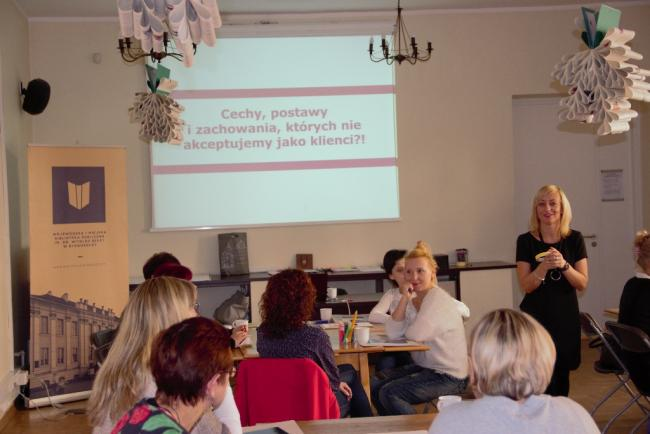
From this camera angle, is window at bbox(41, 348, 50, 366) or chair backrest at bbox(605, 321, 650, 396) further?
window at bbox(41, 348, 50, 366)

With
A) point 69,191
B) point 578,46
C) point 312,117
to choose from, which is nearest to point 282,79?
point 312,117

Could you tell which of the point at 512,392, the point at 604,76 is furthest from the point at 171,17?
the point at 604,76

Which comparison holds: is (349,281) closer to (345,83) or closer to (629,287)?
(345,83)

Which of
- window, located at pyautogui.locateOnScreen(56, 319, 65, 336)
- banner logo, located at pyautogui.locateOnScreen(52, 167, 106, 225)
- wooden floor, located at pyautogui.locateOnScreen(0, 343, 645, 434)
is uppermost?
banner logo, located at pyautogui.locateOnScreen(52, 167, 106, 225)

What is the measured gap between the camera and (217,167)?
810 centimetres

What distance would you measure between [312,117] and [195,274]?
2.01m

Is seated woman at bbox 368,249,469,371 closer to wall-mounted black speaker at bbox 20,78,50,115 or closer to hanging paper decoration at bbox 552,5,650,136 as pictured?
hanging paper decoration at bbox 552,5,650,136

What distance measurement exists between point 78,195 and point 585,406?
4.58 meters

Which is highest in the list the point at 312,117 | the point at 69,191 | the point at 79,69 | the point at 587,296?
the point at 79,69

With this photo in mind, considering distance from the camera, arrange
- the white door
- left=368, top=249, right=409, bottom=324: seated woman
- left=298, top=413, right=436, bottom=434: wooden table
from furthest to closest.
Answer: the white door
left=368, top=249, right=409, bottom=324: seated woman
left=298, top=413, right=436, bottom=434: wooden table

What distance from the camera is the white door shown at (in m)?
8.74

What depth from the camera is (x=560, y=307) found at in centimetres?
→ 479

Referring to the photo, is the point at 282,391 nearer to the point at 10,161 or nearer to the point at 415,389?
the point at 415,389

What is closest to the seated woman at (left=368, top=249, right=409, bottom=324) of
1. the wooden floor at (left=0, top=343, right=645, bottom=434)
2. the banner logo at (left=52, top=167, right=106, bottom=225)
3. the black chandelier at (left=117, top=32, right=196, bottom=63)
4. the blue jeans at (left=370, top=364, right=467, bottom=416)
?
the blue jeans at (left=370, top=364, right=467, bottom=416)
